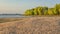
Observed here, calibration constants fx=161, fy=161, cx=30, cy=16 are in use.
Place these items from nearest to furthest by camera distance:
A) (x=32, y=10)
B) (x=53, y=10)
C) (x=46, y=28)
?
(x=46, y=28) < (x=53, y=10) < (x=32, y=10)

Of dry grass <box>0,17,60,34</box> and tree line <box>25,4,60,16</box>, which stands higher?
dry grass <box>0,17,60,34</box>

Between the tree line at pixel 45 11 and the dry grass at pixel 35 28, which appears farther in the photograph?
the tree line at pixel 45 11

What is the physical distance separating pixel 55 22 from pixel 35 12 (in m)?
73.9

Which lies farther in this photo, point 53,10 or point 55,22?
point 53,10

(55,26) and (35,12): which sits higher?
(55,26)

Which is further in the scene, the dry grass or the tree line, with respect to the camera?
the tree line

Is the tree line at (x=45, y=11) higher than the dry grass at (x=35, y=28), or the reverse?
the dry grass at (x=35, y=28)

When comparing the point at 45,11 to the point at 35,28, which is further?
the point at 45,11

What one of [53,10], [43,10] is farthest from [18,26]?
[43,10]

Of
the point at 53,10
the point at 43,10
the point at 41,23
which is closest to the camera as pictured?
the point at 41,23

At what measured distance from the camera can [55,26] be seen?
50.2 ft

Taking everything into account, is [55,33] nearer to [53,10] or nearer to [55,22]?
[55,22]

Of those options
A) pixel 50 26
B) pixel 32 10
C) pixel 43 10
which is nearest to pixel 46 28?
pixel 50 26

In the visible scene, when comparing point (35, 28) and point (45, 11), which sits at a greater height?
point (35, 28)
